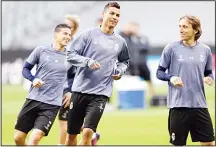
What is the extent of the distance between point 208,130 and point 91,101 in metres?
1.77

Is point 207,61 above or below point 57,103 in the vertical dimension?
above

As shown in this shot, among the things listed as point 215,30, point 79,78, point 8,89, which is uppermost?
point 79,78

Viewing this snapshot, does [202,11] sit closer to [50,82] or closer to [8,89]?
[8,89]

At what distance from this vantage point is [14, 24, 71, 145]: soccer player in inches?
428

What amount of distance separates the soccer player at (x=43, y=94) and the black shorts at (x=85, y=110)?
39 cm

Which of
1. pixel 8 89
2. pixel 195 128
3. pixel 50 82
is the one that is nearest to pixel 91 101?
pixel 50 82

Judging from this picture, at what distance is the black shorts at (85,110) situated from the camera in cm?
1033

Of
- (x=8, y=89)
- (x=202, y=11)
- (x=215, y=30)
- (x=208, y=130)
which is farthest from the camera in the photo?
(x=202, y=11)

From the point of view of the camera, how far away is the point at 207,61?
10.5 meters

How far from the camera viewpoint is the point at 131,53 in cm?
2391

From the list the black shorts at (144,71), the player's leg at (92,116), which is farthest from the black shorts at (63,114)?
the black shorts at (144,71)

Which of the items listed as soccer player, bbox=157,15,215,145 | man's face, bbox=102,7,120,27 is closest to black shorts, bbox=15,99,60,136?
man's face, bbox=102,7,120,27

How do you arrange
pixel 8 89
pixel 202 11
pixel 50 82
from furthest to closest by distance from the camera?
pixel 202 11, pixel 8 89, pixel 50 82

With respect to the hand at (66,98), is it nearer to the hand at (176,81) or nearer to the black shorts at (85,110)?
the black shorts at (85,110)
